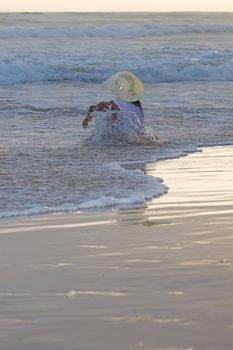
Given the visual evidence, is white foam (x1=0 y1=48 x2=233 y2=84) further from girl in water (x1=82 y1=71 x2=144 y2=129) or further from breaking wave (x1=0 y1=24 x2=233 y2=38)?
girl in water (x1=82 y1=71 x2=144 y2=129)

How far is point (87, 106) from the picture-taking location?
16.8 meters

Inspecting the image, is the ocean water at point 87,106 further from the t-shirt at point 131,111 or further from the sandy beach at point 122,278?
the sandy beach at point 122,278

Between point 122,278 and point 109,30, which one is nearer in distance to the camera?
point 122,278

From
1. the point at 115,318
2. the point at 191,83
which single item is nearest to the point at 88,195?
the point at 115,318

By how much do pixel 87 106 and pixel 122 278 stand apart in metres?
11.3

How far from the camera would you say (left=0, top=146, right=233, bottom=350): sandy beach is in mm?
4582

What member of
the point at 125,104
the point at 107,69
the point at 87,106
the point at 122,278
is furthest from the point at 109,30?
the point at 122,278

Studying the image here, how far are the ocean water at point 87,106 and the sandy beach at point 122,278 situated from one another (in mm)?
647

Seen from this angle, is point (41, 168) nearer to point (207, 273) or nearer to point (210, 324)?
point (207, 273)

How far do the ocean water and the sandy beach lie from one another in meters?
0.65

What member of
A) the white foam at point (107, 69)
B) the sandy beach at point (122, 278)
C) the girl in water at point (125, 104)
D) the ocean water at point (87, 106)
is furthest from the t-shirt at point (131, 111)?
the white foam at point (107, 69)

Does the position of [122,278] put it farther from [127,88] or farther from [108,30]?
[108,30]

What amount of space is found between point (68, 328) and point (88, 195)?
360 cm

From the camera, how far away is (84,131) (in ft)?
44.3
